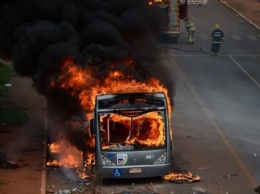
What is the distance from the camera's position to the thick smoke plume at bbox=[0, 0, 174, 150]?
706 inches

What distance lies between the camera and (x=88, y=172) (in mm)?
17344

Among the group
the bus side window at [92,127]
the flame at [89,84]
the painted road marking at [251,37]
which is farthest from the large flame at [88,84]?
the painted road marking at [251,37]

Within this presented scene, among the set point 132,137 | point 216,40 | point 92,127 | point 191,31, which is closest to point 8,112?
point 92,127

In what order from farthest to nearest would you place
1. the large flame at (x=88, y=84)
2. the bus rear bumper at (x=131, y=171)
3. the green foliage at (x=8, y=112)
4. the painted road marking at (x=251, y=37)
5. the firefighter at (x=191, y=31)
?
the painted road marking at (x=251, y=37), the firefighter at (x=191, y=31), the green foliage at (x=8, y=112), the large flame at (x=88, y=84), the bus rear bumper at (x=131, y=171)

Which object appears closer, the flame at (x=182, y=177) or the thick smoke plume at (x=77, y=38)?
the flame at (x=182, y=177)

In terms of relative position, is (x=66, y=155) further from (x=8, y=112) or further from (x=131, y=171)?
(x=8, y=112)

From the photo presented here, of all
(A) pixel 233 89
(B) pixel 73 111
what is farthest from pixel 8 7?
(A) pixel 233 89

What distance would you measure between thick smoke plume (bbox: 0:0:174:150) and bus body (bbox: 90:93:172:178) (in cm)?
130

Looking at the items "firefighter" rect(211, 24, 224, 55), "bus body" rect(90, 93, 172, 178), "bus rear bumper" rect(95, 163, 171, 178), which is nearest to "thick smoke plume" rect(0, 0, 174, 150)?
"bus body" rect(90, 93, 172, 178)

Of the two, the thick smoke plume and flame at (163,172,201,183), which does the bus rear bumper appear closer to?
flame at (163,172,201,183)

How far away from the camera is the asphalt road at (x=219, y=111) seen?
17812 mm

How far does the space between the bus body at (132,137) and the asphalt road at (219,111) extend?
2.72 feet

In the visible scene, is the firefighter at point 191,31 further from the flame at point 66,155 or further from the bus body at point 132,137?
the bus body at point 132,137

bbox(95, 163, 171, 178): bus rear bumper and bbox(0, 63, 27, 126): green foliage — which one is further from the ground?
bbox(95, 163, 171, 178): bus rear bumper
